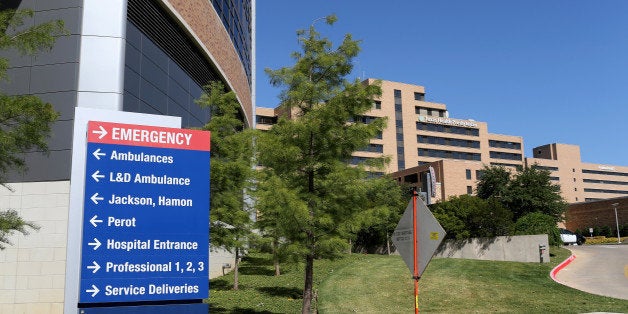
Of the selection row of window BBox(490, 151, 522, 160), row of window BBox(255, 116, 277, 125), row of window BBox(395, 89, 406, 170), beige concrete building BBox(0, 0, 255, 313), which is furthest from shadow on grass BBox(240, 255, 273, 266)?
row of window BBox(490, 151, 522, 160)

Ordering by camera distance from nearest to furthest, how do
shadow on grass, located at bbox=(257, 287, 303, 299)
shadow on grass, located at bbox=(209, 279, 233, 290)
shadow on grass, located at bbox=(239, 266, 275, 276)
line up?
shadow on grass, located at bbox=(257, 287, 303, 299)
shadow on grass, located at bbox=(209, 279, 233, 290)
shadow on grass, located at bbox=(239, 266, 275, 276)

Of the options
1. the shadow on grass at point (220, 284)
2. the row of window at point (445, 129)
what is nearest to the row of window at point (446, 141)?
the row of window at point (445, 129)

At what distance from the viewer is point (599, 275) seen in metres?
23.9

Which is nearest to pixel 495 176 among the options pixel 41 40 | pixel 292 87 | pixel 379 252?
pixel 379 252

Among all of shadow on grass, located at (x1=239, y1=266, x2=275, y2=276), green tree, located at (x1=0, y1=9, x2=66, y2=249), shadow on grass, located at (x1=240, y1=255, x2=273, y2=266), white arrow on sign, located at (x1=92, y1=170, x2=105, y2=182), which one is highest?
green tree, located at (x1=0, y1=9, x2=66, y2=249)

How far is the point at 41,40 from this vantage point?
32.1 feet

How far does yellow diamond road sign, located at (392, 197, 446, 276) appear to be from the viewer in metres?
9.07

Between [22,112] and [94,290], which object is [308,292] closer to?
[22,112]

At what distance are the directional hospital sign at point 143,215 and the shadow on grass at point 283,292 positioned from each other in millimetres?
12928

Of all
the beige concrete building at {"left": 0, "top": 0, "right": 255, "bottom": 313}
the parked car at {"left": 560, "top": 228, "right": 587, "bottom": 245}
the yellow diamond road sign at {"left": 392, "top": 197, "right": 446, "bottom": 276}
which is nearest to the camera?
the yellow diamond road sign at {"left": 392, "top": 197, "right": 446, "bottom": 276}

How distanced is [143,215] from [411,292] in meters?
15.1

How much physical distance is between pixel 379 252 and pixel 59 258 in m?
35.4

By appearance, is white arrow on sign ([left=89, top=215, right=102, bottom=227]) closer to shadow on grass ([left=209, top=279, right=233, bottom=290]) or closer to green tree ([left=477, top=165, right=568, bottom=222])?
shadow on grass ([left=209, top=279, right=233, bottom=290])

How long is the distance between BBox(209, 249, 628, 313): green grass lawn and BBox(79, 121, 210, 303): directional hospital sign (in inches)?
399
